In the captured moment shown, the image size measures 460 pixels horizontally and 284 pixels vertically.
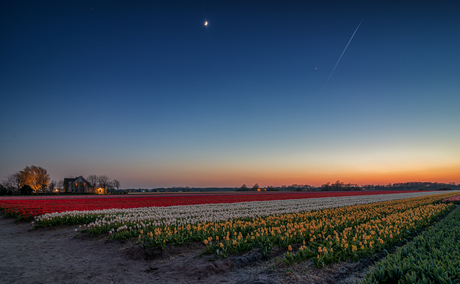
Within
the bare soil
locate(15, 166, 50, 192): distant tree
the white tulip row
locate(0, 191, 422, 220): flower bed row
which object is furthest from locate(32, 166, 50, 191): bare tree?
the bare soil

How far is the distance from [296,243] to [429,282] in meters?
5.15

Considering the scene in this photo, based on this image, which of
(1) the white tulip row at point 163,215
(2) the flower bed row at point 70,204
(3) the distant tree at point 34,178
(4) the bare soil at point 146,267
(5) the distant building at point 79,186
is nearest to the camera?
(4) the bare soil at point 146,267

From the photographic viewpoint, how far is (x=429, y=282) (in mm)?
4559

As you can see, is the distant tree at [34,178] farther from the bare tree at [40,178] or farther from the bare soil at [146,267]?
the bare soil at [146,267]

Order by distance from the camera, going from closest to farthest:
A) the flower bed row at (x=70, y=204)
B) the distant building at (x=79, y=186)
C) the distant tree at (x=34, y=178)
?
the flower bed row at (x=70, y=204) → the distant tree at (x=34, y=178) → the distant building at (x=79, y=186)

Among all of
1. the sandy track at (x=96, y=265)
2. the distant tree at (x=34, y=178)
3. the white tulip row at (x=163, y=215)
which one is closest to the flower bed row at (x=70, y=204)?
the white tulip row at (x=163, y=215)

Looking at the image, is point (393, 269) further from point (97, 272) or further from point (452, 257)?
point (97, 272)

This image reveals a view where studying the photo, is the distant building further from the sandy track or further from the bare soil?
the bare soil

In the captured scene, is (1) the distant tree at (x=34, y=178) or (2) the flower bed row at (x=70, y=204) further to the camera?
(1) the distant tree at (x=34, y=178)

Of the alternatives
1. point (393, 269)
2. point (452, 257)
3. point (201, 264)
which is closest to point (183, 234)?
point (201, 264)

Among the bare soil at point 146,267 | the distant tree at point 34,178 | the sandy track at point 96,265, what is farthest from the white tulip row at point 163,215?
the distant tree at point 34,178

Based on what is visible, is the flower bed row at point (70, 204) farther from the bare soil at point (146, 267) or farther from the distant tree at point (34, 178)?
the distant tree at point (34, 178)

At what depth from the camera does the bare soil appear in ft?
21.6

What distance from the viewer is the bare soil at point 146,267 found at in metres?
6.60
